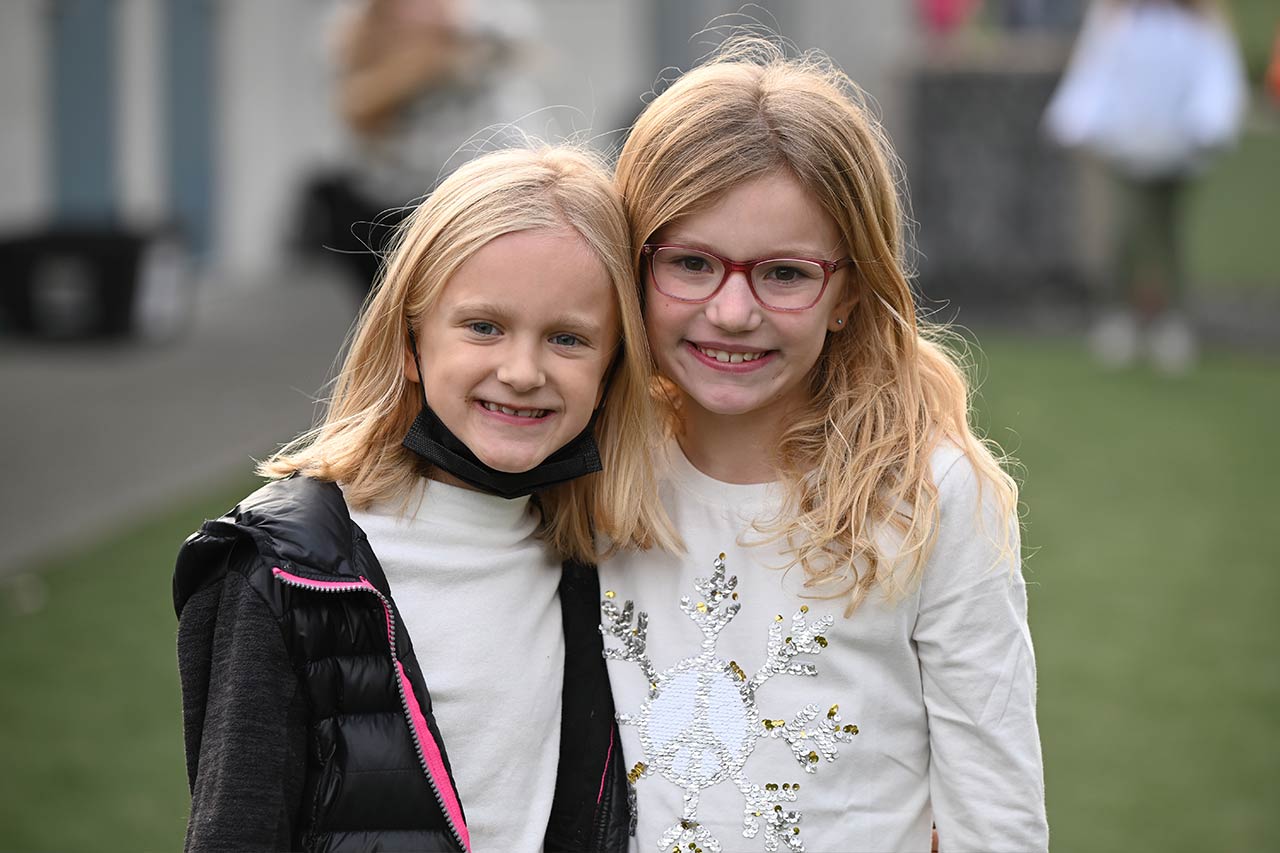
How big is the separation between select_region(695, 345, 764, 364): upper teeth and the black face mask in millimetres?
190

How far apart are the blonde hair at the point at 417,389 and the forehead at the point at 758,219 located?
0.11m

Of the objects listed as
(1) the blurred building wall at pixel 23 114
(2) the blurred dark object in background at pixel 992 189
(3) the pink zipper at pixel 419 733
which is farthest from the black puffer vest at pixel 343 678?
(2) the blurred dark object in background at pixel 992 189

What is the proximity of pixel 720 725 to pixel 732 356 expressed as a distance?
0.47 metres

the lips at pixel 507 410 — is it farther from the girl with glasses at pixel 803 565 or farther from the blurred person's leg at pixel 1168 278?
the blurred person's leg at pixel 1168 278

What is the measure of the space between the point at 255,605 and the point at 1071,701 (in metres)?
3.21

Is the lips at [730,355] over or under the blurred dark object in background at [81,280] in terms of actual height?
over

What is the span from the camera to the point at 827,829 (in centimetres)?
202

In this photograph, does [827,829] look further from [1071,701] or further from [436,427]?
[1071,701]

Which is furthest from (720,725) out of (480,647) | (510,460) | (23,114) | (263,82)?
(263,82)

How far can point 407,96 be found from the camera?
15.3 ft

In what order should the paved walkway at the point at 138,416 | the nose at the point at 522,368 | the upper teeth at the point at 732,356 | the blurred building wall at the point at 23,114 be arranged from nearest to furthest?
the nose at the point at 522,368 → the upper teeth at the point at 732,356 → the paved walkway at the point at 138,416 → the blurred building wall at the point at 23,114

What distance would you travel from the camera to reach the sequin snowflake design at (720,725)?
2018 millimetres

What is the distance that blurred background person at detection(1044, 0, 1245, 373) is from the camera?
337 inches

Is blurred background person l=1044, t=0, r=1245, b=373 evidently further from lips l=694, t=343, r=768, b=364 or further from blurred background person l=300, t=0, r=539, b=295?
lips l=694, t=343, r=768, b=364
